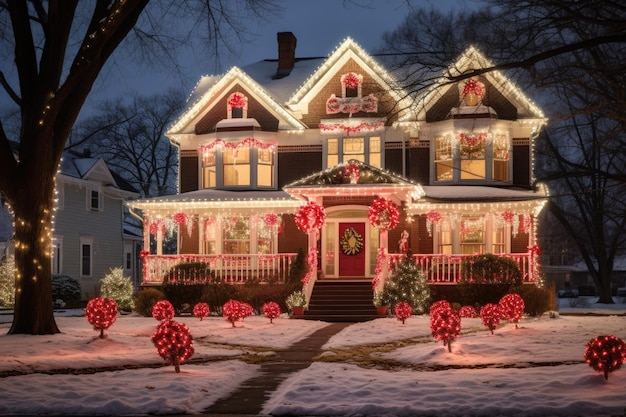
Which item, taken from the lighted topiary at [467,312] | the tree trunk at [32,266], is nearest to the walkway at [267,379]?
the lighted topiary at [467,312]

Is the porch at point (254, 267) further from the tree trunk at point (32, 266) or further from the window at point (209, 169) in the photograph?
the tree trunk at point (32, 266)

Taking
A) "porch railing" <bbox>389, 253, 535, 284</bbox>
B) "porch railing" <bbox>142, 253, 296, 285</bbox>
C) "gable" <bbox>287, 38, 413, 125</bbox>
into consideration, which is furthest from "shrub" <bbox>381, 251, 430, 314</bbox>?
"gable" <bbox>287, 38, 413, 125</bbox>

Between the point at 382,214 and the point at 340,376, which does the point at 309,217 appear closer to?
the point at 382,214

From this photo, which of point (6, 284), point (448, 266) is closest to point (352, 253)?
point (448, 266)

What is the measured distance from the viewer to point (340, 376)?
1216 cm

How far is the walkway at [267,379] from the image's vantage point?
32.8ft

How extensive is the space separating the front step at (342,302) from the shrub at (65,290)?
492 inches

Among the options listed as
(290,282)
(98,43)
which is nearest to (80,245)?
(290,282)

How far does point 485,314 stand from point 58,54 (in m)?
10.9

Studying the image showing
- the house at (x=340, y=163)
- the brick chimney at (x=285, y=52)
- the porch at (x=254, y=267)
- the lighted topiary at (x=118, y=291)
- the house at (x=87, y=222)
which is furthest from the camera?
the house at (x=87, y=222)

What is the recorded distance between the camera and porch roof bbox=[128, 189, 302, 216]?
2752 cm

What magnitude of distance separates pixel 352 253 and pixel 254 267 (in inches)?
139

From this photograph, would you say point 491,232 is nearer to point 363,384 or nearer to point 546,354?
point 546,354

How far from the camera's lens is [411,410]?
31.6 ft
